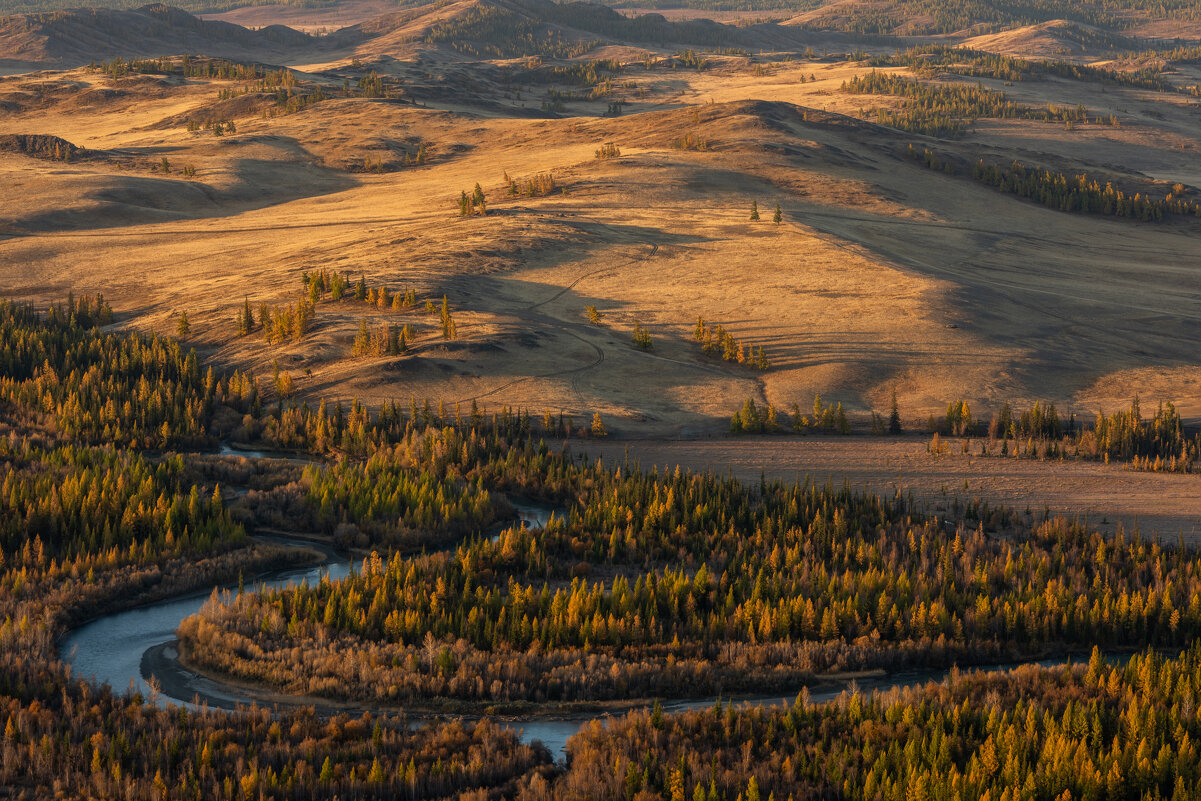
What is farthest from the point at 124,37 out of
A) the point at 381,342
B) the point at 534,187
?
the point at 381,342

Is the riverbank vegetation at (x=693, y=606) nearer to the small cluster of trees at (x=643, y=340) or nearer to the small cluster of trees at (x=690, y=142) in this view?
the small cluster of trees at (x=643, y=340)

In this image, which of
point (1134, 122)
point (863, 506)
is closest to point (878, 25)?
point (1134, 122)

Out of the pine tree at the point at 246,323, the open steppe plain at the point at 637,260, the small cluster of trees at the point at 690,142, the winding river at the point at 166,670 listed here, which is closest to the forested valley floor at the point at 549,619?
the winding river at the point at 166,670

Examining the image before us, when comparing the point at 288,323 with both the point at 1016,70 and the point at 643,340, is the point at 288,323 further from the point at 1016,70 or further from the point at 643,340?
the point at 1016,70

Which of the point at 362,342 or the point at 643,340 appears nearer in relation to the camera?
the point at 362,342

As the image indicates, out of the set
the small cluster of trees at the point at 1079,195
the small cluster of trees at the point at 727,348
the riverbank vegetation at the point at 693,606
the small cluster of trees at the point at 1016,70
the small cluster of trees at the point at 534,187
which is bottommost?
the riverbank vegetation at the point at 693,606
